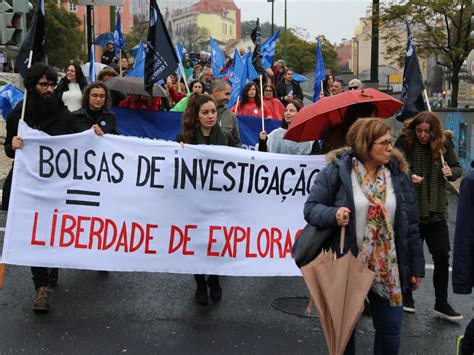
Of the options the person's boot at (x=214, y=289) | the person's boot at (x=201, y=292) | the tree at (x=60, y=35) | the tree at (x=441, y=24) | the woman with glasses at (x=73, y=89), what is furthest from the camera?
the tree at (x=60, y=35)

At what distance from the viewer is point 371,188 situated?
144 inches

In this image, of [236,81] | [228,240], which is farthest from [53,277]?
[236,81]

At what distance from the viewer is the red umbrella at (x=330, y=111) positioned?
15.9 feet

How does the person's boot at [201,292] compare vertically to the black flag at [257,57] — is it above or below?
below

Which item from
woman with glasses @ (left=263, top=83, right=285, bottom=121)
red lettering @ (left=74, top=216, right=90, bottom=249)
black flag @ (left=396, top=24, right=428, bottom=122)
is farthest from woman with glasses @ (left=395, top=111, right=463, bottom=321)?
woman with glasses @ (left=263, top=83, right=285, bottom=121)

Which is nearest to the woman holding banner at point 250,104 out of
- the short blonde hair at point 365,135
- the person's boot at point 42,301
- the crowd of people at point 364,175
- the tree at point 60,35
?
the crowd of people at point 364,175

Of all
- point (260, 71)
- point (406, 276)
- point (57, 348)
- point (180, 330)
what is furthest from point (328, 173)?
point (260, 71)

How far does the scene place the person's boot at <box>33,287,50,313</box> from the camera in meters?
5.10

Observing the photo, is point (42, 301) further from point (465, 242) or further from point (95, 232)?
point (465, 242)

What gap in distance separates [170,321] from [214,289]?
0.62 meters

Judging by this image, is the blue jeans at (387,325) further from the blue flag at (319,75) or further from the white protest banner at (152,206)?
the blue flag at (319,75)

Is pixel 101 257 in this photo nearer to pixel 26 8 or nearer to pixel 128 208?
pixel 128 208

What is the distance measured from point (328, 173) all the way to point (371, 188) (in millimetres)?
243

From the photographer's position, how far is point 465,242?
3711 millimetres
